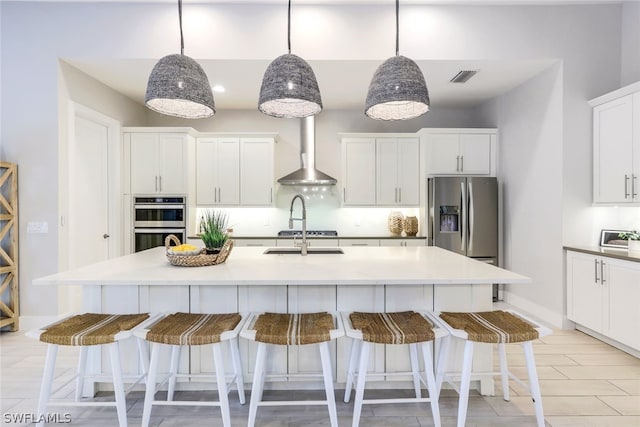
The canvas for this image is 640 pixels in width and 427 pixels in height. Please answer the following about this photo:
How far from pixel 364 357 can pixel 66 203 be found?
3.46 meters

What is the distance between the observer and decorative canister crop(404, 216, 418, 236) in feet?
16.5

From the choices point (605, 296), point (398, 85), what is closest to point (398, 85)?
point (398, 85)

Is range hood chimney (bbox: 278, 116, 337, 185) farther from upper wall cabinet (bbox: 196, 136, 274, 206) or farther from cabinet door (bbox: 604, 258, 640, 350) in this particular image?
cabinet door (bbox: 604, 258, 640, 350)

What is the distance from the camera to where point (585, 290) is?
331 centimetres

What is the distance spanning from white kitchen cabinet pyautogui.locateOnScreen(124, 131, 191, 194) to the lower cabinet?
4.47m

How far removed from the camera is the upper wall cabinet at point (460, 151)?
4758 millimetres

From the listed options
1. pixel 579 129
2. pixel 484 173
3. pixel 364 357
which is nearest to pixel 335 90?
pixel 484 173

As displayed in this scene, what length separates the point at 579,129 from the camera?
357cm

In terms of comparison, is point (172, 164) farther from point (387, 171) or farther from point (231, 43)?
point (387, 171)

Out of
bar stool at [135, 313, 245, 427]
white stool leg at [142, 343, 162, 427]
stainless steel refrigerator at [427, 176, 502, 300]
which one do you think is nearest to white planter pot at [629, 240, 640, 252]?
stainless steel refrigerator at [427, 176, 502, 300]

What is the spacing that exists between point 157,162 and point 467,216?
405 centimetres

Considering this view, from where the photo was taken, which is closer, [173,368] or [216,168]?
[173,368]

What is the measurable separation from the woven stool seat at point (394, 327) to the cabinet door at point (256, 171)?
3233 mm

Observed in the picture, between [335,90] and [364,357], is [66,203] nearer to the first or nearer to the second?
[335,90]
